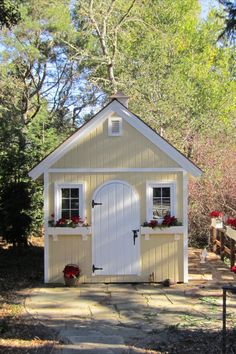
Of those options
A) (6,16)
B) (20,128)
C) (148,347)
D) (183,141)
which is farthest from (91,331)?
(183,141)

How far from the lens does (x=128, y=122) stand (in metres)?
11.2

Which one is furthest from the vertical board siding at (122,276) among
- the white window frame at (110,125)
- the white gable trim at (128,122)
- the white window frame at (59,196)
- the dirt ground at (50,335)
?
the white window frame at (110,125)

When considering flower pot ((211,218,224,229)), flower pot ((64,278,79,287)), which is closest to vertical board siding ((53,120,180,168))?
flower pot ((64,278,79,287))

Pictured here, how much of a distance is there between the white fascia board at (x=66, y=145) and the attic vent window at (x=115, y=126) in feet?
0.60

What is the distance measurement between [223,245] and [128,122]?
529 centimetres

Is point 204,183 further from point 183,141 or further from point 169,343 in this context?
point 169,343

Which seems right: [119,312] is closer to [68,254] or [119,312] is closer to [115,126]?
[68,254]

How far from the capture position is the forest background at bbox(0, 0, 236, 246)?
16.1m

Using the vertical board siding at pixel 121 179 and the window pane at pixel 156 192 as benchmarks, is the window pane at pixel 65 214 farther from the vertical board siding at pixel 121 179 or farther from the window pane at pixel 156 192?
the window pane at pixel 156 192

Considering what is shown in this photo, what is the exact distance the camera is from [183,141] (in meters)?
20.7

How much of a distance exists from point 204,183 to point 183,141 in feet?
8.14

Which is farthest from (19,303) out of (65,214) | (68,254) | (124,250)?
(124,250)

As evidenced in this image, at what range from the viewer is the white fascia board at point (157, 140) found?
1110cm

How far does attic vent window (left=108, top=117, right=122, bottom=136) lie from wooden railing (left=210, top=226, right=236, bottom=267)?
4160mm
